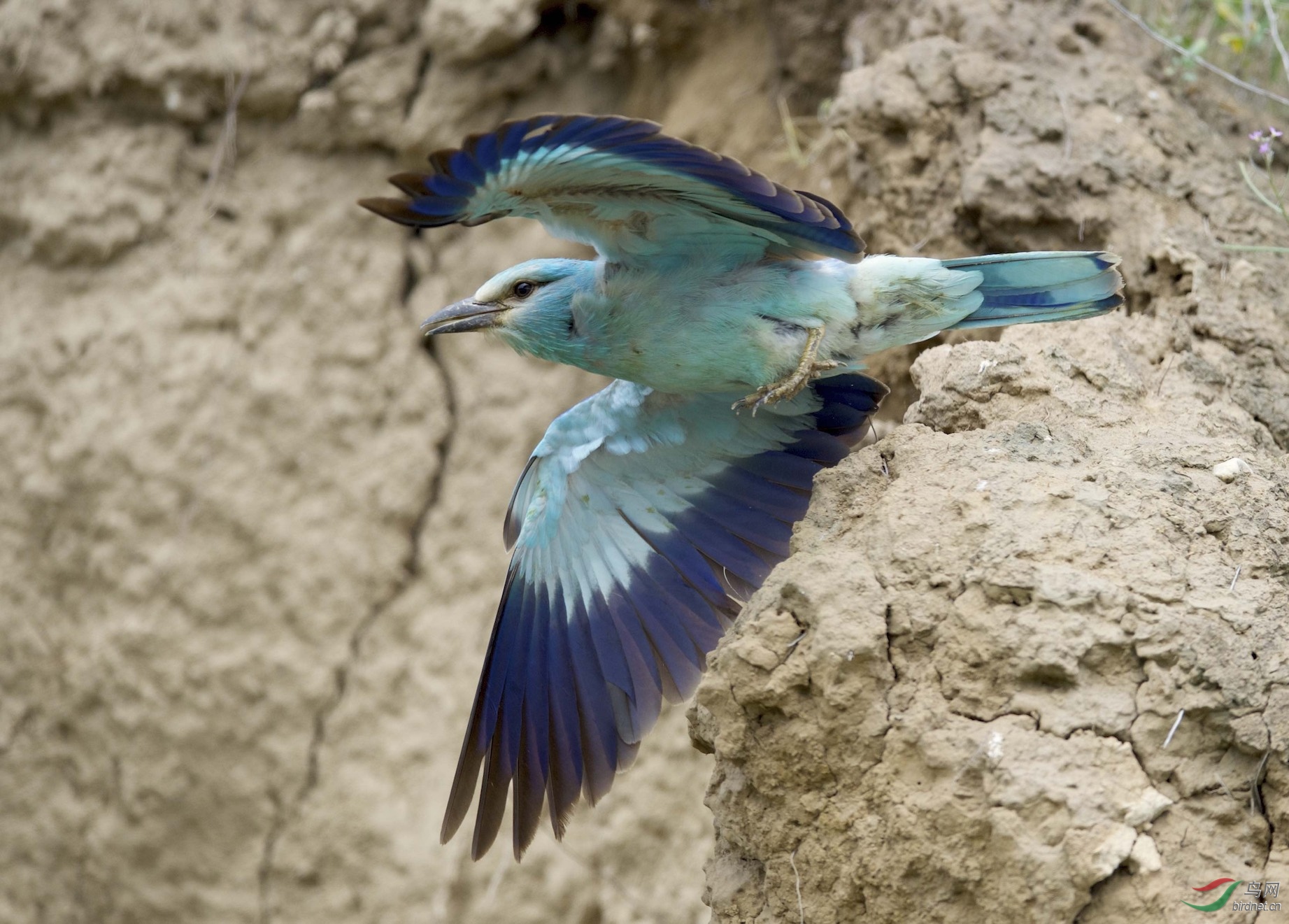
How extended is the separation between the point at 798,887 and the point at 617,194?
4.91ft

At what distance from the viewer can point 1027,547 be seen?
7.48 feet

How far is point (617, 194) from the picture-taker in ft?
8.93

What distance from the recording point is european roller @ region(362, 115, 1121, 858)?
2.67 meters

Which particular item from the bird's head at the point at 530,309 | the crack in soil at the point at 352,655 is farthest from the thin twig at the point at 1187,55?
the crack in soil at the point at 352,655

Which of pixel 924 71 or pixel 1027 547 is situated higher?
pixel 924 71

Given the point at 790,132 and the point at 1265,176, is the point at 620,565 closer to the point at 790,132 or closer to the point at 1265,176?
the point at 790,132

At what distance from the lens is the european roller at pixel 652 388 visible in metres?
2.67

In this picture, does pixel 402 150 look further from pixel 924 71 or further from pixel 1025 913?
A: pixel 1025 913

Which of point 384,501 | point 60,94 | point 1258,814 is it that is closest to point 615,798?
point 384,501

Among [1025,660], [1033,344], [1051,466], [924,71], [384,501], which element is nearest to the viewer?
[1025,660]

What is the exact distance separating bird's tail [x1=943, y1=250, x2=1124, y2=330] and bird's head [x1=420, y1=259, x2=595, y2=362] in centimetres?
96

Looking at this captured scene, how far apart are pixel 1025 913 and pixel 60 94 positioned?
4.90m

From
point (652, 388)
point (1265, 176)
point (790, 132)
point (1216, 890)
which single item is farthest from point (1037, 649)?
point (790, 132)

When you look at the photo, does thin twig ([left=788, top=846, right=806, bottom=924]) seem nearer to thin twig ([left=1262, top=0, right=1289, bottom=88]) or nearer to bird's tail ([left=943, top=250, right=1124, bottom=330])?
bird's tail ([left=943, top=250, right=1124, bottom=330])
